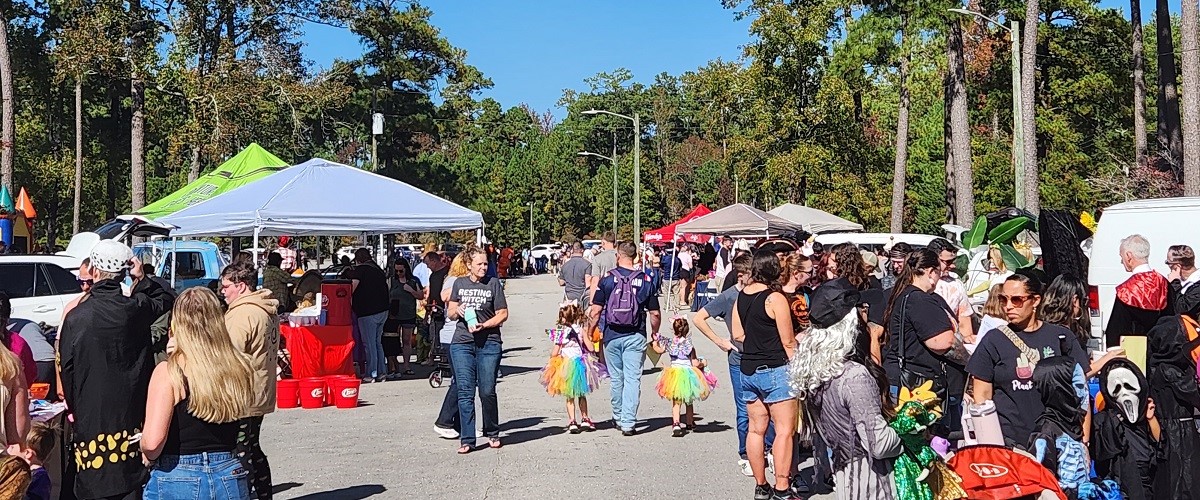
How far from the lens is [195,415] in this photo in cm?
459

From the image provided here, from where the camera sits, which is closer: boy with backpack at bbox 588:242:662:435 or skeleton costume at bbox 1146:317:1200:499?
skeleton costume at bbox 1146:317:1200:499

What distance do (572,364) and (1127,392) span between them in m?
5.56

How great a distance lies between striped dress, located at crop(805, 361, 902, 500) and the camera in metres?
5.02

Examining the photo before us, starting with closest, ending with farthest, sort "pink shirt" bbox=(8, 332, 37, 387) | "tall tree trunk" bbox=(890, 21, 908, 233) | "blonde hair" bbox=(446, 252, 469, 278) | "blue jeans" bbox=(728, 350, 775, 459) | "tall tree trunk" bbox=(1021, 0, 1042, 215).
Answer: "pink shirt" bbox=(8, 332, 37, 387) < "blue jeans" bbox=(728, 350, 775, 459) < "blonde hair" bbox=(446, 252, 469, 278) < "tall tree trunk" bbox=(1021, 0, 1042, 215) < "tall tree trunk" bbox=(890, 21, 908, 233)

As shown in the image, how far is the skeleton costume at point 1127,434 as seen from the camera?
559 cm

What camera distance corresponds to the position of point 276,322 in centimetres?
723

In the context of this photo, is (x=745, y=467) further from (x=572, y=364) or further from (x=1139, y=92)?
(x=1139, y=92)

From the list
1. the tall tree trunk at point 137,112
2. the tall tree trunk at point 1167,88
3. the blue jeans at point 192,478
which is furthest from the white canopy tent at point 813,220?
the blue jeans at point 192,478

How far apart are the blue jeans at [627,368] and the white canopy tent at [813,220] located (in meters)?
21.8

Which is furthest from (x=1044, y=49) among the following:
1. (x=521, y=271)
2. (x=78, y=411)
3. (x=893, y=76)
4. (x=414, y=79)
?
(x=78, y=411)

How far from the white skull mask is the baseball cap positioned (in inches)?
198

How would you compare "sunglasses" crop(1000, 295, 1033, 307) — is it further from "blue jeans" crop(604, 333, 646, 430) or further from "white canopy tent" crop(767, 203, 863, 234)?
"white canopy tent" crop(767, 203, 863, 234)

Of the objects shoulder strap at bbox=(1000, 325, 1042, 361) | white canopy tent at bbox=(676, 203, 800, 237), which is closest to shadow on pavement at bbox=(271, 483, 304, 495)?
shoulder strap at bbox=(1000, 325, 1042, 361)

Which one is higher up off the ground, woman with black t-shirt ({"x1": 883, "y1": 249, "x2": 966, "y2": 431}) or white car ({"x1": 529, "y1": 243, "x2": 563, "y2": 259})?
white car ({"x1": 529, "y1": 243, "x2": 563, "y2": 259})
